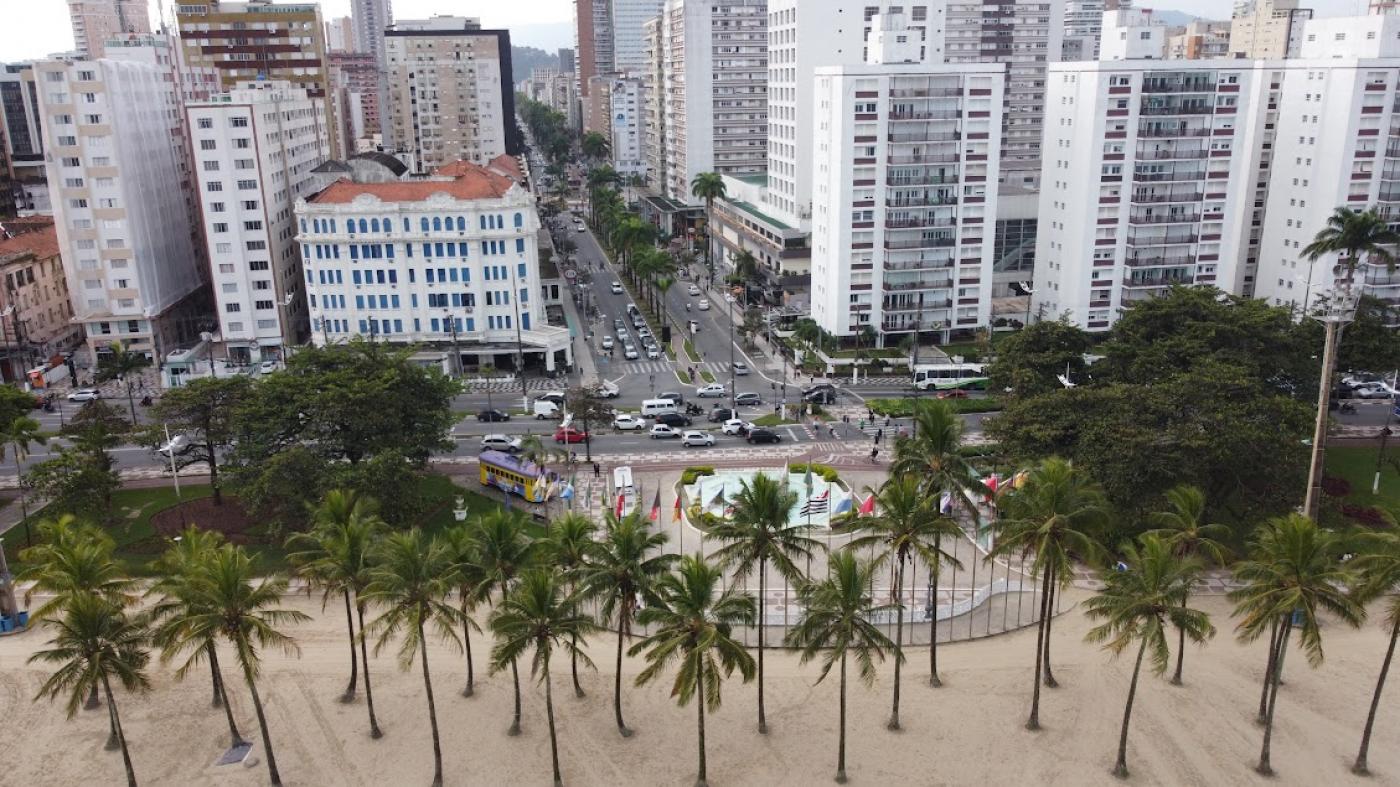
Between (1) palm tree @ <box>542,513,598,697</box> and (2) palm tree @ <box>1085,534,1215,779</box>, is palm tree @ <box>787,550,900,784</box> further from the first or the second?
(1) palm tree @ <box>542,513,598,697</box>

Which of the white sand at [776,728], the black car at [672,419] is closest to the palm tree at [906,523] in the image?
the white sand at [776,728]

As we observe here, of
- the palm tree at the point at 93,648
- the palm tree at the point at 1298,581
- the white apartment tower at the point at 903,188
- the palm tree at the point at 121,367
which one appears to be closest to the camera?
the palm tree at the point at 93,648

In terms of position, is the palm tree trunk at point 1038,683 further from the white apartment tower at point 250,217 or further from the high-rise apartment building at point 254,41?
the high-rise apartment building at point 254,41

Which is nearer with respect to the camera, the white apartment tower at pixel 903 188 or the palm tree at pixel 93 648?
the palm tree at pixel 93 648

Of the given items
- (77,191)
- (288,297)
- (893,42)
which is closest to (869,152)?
(893,42)

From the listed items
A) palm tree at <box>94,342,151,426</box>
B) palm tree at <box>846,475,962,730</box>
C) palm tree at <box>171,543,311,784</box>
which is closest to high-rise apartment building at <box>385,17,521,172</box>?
palm tree at <box>94,342,151,426</box>

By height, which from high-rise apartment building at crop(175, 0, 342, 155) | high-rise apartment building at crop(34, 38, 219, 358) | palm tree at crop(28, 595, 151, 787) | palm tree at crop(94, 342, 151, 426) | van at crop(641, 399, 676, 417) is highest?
high-rise apartment building at crop(175, 0, 342, 155)

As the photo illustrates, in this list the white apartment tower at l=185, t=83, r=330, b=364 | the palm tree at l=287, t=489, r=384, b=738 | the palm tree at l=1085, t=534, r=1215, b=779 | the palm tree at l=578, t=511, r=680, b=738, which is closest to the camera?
the palm tree at l=1085, t=534, r=1215, b=779

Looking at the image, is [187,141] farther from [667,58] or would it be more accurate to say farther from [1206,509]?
[1206,509]
